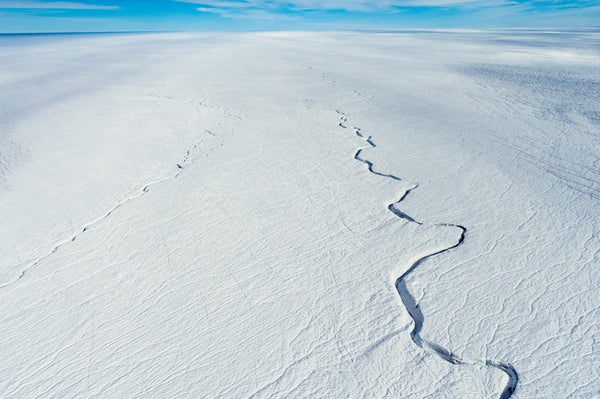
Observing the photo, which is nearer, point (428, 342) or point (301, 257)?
point (428, 342)

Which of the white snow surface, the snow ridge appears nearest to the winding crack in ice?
the white snow surface

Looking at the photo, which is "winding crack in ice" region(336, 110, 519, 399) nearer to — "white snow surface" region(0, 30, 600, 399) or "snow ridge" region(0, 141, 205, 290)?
"white snow surface" region(0, 30, 600, 399)

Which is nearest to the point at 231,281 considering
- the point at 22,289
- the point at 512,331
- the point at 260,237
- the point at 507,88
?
the point at 260,237

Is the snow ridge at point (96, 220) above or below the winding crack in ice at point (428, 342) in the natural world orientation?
below

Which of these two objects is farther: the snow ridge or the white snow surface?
the snow ridge

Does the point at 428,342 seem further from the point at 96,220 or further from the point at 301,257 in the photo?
the point at 96,220

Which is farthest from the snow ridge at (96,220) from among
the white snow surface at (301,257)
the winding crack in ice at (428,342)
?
the winding crack in ice at (428,342)

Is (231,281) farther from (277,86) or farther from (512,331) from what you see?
(277,86)

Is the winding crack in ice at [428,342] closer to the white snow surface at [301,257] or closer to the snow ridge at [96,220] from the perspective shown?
the white snow surface at [301,257]

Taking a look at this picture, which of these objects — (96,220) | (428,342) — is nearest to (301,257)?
(428,342)
